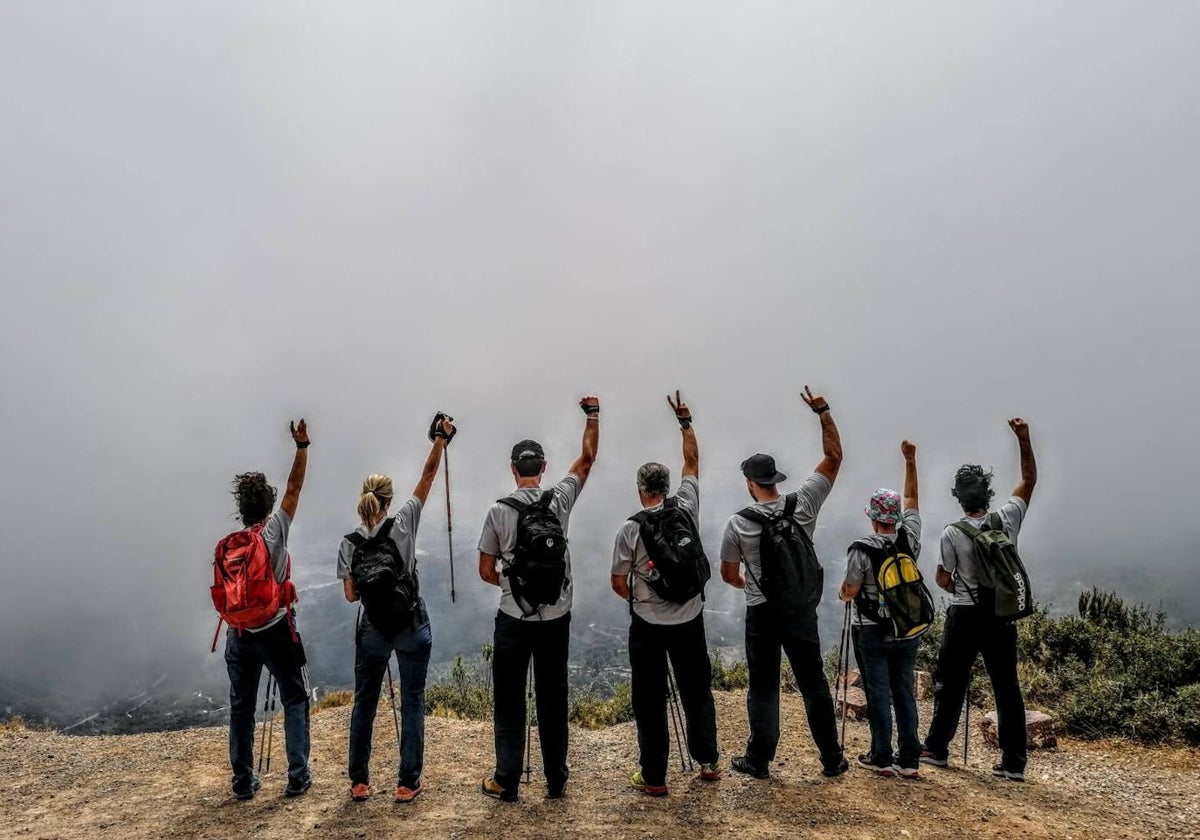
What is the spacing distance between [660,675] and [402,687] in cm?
210

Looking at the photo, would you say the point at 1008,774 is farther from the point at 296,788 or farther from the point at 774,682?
the point at 296,788

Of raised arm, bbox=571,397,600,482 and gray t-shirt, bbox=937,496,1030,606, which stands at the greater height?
raised arm, bbox=571,397,600,482

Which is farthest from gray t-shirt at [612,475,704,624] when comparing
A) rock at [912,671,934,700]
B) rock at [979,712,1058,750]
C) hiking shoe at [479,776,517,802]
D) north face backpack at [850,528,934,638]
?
rock at [912,671,934,700]

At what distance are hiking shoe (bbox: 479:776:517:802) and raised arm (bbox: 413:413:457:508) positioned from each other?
8.07ft

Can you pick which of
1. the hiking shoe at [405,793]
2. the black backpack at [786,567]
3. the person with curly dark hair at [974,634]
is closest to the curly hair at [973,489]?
the person with curly dark hair at [974,634]

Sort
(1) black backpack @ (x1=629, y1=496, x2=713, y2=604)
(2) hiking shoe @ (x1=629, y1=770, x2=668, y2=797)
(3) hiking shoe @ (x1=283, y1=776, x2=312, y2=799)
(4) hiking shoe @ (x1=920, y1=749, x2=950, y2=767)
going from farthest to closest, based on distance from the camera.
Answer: (4) hiking shoe @ (x1=920, y1=749, x2=950, y2=767)
(3) hiking shoe @ (x1=283, y1=776, x2=312, y2=799)
(2) hiking shoe @ (x1=629, y1=770, x2=668, y2=797)
(1) black backpack @ (x1=629, y1=496, x2=713, y2=604)

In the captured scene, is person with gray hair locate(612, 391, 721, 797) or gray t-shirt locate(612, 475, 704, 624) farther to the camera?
gray t-shirt locate(612, 475, 704, 624)

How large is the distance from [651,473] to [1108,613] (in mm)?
11662

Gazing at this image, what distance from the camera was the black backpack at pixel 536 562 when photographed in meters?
5.10

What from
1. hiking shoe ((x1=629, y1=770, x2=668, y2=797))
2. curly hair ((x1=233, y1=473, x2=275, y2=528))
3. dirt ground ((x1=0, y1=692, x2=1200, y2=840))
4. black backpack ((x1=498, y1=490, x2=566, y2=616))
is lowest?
dirt ground ((x1=0, y1=692, x2=1200, y2=840))

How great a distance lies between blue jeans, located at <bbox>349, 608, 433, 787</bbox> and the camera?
553 cm

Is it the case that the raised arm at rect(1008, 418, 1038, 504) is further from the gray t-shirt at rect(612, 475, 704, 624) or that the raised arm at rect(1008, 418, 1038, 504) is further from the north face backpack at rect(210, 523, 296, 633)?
the north face backpack at rect(210, 523, 296, 633)

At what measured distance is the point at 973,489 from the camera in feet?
20.2

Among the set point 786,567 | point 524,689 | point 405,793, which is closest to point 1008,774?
point 786,567
